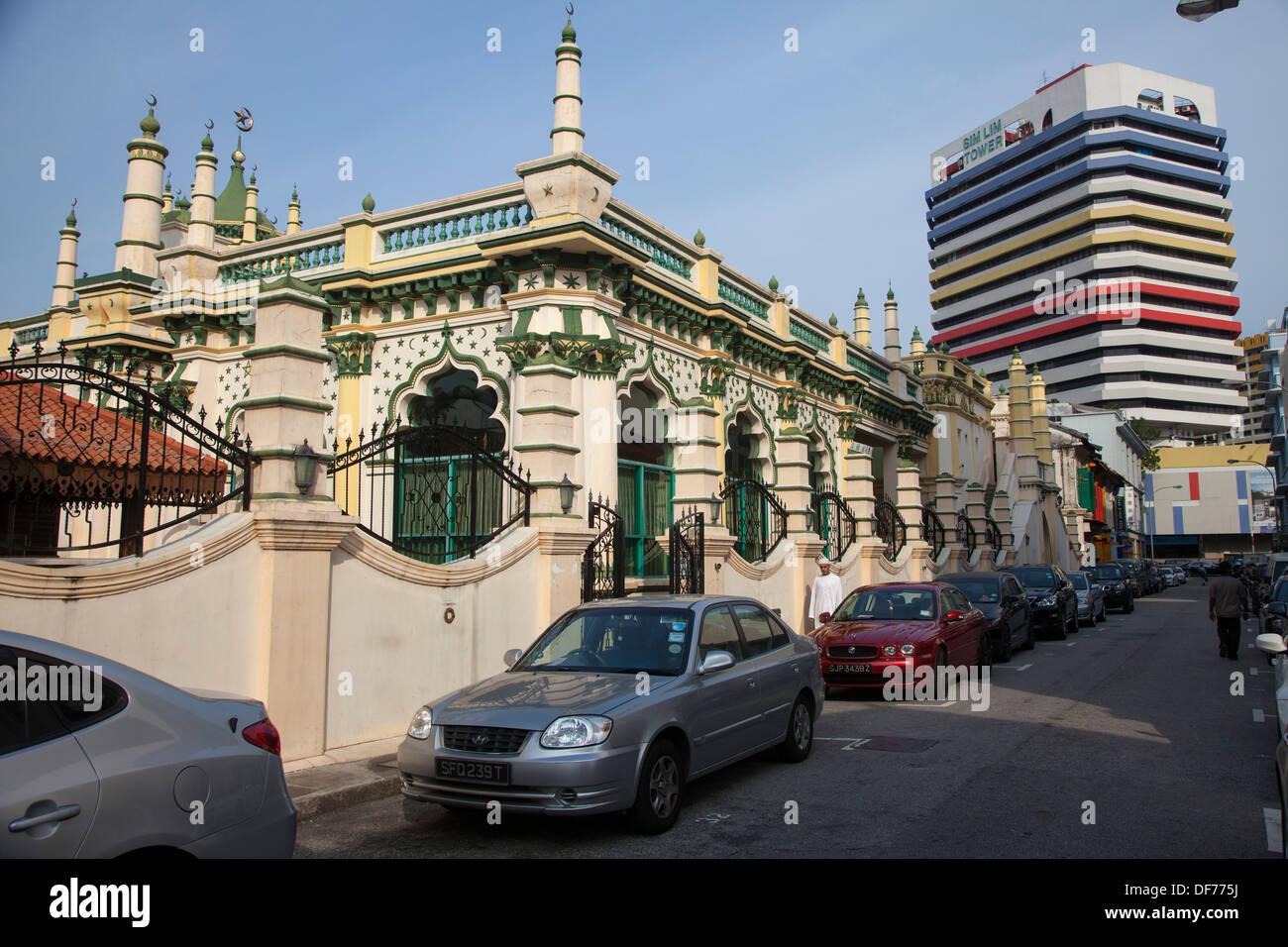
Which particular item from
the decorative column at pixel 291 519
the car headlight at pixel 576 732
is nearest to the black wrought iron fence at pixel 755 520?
the decorative column at pixel 291 519

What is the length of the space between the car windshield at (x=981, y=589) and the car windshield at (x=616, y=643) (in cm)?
1105

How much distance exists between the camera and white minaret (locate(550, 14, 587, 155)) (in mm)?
13922

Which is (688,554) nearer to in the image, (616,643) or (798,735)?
(798,735)

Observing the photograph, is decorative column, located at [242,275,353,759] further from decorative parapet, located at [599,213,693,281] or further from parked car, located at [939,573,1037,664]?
parked car, located at [939,573,1037,664]

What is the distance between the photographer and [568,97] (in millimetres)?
13961

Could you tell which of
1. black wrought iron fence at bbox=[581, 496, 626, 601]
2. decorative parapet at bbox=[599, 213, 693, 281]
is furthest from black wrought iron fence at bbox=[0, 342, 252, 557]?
decorative parapet at bbox=[599, 213, 693, 281]

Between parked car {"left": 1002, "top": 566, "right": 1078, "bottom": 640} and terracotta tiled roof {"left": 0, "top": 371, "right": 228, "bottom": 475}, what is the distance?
17291mm

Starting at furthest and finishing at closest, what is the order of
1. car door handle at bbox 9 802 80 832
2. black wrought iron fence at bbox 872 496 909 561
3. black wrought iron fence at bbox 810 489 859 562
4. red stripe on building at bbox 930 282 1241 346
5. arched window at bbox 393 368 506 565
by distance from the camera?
1. red stripe on building at bbox 930 282 1241 346
2. black wrought iron fence at bbox 872 496 909 561
3. black wrought iron fence at bbox 810 489 859 562
4. arched window at bbox 393 368 506 565
5. car door handle at bbox 9 802 80 832

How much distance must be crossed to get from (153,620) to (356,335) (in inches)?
372

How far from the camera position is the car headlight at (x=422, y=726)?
6.44 meters

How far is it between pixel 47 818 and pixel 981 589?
16.5m

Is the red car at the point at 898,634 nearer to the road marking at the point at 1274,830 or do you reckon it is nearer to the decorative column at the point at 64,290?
the road marking at the point at 1274,830
